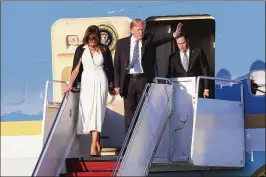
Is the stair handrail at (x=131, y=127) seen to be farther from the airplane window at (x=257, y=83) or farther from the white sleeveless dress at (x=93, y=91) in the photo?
the airplane window at (x=257, y=83)

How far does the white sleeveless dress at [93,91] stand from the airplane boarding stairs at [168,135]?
0.23 m

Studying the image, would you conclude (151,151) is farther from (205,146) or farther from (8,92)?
(8,92)

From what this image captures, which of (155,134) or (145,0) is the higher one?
(145,0)

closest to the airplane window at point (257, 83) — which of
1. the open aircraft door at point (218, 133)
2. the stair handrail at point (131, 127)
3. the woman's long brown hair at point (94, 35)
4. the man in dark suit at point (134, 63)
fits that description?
the open aircraft door at point (218, 133)

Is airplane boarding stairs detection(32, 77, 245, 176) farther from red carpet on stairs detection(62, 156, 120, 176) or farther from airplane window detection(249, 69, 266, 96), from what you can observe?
airplane window detection(249, 69, 266, 96)

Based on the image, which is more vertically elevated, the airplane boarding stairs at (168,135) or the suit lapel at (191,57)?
the suit lapel at (191,57)

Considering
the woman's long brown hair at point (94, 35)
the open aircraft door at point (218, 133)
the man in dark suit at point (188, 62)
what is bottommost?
the open aircraft door at point (218, 133)

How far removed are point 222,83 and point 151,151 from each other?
1280mm

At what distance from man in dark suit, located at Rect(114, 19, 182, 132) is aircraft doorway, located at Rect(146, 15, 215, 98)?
0.55 meters

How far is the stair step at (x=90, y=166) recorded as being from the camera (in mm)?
8930

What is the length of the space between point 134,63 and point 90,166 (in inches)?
50.2

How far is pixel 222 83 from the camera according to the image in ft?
A: 31.0

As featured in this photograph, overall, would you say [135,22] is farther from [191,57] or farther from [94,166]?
[94,166]

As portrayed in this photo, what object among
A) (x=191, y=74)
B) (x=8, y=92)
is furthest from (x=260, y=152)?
(x=8, y=92)
